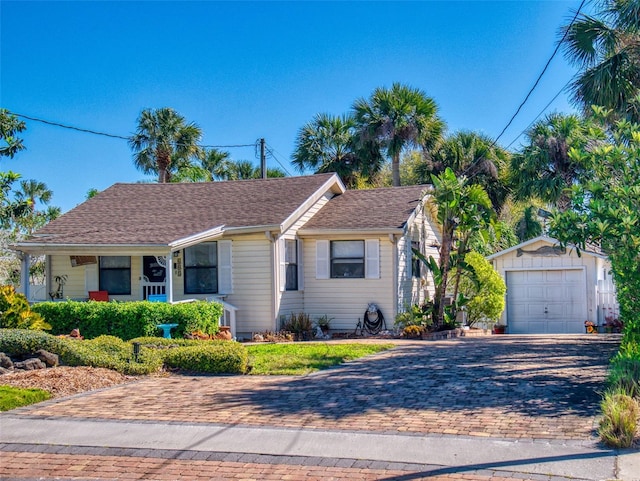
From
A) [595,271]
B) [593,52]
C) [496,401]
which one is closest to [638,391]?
[496,401]

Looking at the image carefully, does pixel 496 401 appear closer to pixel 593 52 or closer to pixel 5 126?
pixel 593 52

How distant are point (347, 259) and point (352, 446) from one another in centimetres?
1331

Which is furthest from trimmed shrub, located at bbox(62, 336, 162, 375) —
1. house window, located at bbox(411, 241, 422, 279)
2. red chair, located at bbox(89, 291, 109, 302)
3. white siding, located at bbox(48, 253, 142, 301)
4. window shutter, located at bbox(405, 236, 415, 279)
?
house window, located at bbox(411, 241, 422, 279)

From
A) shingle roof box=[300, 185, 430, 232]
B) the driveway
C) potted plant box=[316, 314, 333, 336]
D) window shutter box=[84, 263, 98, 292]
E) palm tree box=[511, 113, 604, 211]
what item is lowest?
the driveway

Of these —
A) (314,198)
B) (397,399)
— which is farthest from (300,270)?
(397,399)

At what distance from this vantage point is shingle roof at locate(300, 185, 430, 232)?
2025 centimetres

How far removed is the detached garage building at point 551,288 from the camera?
25.2 m

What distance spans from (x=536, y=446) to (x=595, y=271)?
1949 centimetres

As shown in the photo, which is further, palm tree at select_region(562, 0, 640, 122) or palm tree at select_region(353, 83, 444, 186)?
palm tree at select_region(353, 83, 444, 186)

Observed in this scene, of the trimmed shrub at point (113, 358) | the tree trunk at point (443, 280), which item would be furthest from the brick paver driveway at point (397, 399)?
the tree trunk at point (443, 280)

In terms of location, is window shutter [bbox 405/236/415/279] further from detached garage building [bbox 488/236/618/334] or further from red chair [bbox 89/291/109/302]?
red chair [bbox 89/291/109/302]

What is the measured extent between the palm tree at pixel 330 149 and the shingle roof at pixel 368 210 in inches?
315

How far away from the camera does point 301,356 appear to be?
14.1 m

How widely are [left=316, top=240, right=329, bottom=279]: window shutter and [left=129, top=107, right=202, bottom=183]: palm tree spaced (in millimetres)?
17257
